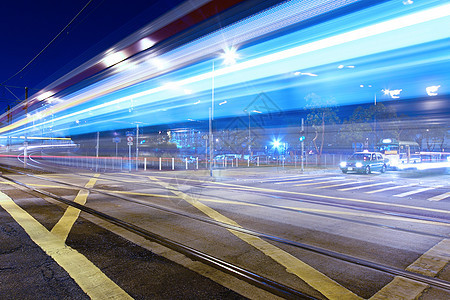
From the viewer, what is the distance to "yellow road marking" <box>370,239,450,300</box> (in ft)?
9.78

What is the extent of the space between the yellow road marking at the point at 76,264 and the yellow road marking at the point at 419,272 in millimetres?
2962

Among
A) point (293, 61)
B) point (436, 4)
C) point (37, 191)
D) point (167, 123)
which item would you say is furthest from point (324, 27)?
point (167, 123)

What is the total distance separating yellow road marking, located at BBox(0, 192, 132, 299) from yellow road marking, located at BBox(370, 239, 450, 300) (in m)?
2.96

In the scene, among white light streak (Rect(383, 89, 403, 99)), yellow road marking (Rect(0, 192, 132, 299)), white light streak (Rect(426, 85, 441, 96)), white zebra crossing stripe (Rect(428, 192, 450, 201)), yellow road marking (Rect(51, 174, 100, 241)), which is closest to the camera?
yellow road marking (Rect(0, 192, 132, 299))

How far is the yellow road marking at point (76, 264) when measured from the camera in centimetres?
291

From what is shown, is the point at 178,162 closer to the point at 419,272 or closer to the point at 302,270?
the point at 302,270

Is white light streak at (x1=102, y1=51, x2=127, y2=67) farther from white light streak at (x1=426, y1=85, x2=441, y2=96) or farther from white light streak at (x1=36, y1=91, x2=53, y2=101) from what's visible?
white light streak at (x1=426, y1=85, x2=441, y2=96)

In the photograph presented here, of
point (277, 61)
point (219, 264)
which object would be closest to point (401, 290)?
point (219, 264)

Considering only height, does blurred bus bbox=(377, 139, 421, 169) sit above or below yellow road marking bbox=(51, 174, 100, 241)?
above

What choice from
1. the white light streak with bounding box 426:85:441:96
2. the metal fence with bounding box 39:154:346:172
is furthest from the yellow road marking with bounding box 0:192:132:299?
the metal fence with bounding box 39:154:346:172

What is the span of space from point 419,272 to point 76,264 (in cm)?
478

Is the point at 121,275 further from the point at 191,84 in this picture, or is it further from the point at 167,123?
the point at 167,123

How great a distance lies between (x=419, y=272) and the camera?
11.9 feet

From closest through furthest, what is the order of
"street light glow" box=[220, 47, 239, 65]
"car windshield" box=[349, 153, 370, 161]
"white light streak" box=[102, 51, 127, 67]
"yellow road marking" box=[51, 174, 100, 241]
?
"yellow road marking" box=[51, 174, 100, 241]
"street light glow" box=[220, 47, 239, 65]
"white light streak" box=[102, 51, 127, 67]
"car windshield" box=[349, 153, 370, 161]
